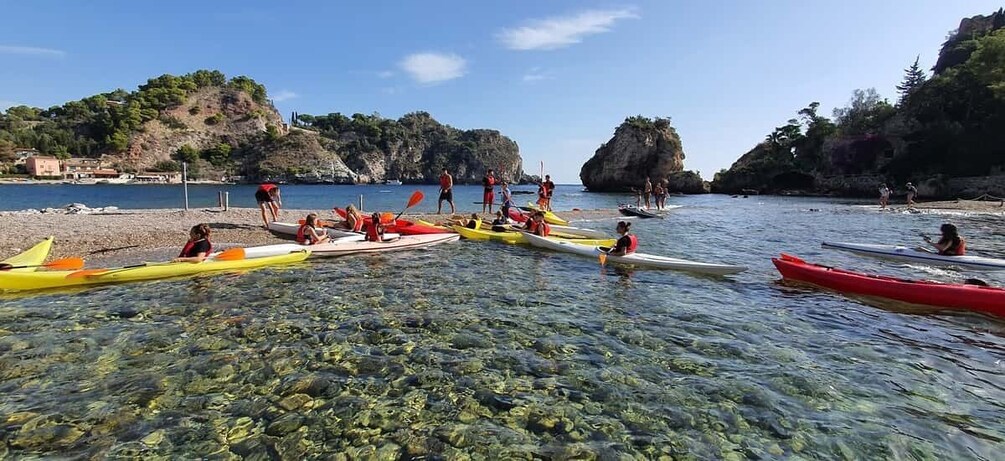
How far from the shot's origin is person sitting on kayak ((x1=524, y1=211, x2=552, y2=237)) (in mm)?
16375

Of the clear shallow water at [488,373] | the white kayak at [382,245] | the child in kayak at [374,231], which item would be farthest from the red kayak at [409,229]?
the clear shallow water at [488,373]

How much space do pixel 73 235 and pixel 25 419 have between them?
545 inches

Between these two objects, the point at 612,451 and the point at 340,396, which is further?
the point at 340,396

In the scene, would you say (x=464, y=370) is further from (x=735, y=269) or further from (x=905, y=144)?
(x=905, y=144)

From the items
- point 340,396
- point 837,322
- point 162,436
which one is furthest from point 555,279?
point 162,436

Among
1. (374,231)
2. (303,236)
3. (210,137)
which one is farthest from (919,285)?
(210,137)

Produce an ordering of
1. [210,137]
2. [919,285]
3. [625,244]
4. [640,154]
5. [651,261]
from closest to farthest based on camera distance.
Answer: [919,285]
[651,261]
[625,244]
[640,154]
[210,137]

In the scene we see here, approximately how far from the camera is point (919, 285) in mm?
9188

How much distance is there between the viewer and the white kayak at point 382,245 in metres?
13.1

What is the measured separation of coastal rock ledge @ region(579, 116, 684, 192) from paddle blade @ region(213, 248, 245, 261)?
252ft

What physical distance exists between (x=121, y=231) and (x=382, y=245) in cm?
931

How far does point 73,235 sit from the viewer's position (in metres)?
14.6

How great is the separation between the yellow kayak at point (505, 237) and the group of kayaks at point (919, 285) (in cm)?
587

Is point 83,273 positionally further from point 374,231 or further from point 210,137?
point 210,137
